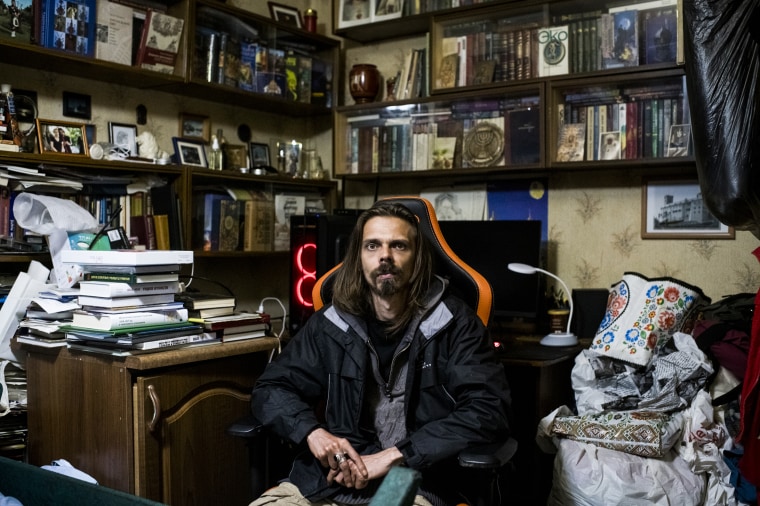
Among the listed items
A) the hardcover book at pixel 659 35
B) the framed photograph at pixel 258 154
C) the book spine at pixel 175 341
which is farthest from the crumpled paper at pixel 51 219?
the hardcover book at pixel 659 35

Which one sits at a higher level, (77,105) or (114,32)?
(114,32)

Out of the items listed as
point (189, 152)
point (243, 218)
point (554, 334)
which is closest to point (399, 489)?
point (554, 334)

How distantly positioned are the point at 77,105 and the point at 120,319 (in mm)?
1298

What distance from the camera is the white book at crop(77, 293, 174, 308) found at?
2139 millimetres

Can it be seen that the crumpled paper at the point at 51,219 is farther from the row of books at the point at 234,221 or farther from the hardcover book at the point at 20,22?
the row of books at the point at 234,221

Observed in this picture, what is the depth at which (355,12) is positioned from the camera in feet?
12.2

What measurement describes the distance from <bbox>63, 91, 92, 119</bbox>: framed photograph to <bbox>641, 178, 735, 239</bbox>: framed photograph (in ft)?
7.63

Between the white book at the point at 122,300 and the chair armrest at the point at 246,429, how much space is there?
55cm

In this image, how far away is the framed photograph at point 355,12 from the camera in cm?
367

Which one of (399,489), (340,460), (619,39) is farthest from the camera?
(619,39)

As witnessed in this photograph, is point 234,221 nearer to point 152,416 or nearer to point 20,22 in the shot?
point 20,22

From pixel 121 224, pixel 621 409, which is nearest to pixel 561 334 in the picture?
pixel 621 409

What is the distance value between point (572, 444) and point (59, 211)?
6.27 feet

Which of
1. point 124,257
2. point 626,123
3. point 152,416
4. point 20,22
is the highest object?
point 20,22
